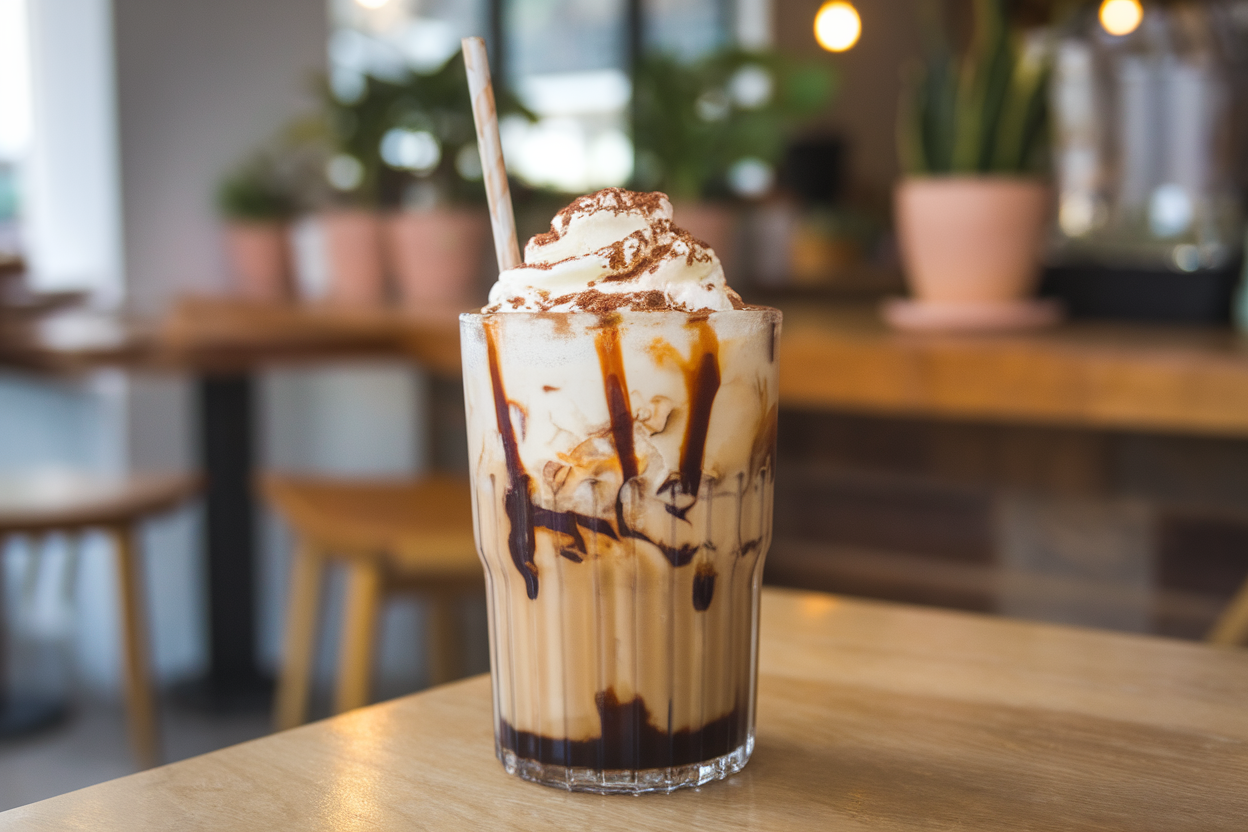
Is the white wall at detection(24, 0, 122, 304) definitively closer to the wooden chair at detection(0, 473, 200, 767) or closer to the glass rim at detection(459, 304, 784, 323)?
the wooden chair at detection(0, 473, 200, 767)

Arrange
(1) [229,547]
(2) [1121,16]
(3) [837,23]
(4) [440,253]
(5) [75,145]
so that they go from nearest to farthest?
1. (2) [1121,16]
2. (4) [440,253]
3. (1) [229,547]
4. (3) [837,23]
5. (5) [75,145]

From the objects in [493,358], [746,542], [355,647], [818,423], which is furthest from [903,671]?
[818,423]

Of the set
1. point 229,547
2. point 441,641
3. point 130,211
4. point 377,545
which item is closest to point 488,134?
point 377,545

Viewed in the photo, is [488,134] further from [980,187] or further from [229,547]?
[229,547]

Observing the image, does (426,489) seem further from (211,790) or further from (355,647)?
(211,790)

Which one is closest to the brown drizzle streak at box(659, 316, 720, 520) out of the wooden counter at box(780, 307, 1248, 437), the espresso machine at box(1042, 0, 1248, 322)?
the wooden counter at box(780, 307, 1248, 437)
